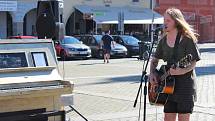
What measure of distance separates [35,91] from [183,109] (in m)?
1.77

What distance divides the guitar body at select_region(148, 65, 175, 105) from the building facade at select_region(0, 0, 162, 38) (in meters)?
31.1

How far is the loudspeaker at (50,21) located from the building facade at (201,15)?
43.2 meters

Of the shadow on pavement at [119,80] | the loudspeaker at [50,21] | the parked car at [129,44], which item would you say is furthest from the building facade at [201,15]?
the loudspeaker at [50,21]

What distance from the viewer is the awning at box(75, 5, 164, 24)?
43.1 m

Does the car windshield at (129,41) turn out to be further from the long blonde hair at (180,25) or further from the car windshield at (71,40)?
the long blonde hair at (180,25)

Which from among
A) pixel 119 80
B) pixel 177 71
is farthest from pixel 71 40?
pixel 177 71

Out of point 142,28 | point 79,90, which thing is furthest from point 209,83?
point 142,28

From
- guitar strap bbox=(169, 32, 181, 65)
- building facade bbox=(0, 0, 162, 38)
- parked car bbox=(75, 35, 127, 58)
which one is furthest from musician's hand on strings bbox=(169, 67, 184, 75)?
building facade bbox=(0, 0, 162, 38)

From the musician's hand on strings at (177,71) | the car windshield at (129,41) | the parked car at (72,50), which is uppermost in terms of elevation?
the musician's hand on strings at (177,71)

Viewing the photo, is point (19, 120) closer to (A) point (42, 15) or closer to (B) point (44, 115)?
(B) point (44, 115)

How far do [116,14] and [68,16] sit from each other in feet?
15.2

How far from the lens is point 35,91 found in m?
5.98

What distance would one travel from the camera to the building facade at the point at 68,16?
129 ft

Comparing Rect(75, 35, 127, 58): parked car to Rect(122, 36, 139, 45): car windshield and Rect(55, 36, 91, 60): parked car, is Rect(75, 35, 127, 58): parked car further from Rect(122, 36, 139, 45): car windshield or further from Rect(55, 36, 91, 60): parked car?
Rect(122, 36, 139, 45): car windshield
